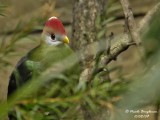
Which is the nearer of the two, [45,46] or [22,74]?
[22,74]

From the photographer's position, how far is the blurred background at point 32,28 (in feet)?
2.06

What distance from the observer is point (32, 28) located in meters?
0.62

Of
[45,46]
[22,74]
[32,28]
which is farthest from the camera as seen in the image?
[45,46]

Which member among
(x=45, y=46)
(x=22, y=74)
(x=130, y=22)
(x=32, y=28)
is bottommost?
(x=32, y=28)

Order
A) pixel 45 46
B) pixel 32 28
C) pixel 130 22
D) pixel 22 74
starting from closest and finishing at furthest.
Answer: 1. pixel 32 28
2. pixel 130 22
3. pixel 22 74
4. pixel 45 46

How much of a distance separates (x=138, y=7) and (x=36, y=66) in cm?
367

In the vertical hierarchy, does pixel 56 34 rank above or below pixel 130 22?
above

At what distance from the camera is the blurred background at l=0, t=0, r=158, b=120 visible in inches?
24.8

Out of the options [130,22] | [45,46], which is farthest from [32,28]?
[45,46]

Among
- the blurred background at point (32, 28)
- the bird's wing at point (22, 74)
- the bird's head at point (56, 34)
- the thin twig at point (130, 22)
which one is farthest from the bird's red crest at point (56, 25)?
the thin twig at point (130, 22)

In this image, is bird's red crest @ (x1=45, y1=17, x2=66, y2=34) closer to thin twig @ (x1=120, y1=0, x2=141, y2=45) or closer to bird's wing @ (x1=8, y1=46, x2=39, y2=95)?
bird's wing @ (x1=8, y1=46, x2=39, y2=95)

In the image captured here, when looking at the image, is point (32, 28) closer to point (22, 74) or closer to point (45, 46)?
point (22, 74)

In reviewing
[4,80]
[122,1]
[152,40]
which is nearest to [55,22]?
[122,1]

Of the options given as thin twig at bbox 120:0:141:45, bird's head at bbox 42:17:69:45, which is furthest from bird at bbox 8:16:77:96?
thin twig at bbox 120:0:141:45
